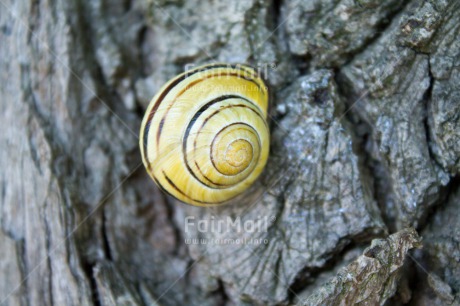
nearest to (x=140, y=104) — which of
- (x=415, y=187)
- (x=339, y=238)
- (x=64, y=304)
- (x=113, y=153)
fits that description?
(x=113, y=153)

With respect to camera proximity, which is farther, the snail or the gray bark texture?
the snail

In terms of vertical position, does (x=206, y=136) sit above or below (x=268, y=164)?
above

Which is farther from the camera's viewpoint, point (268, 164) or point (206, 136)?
point (268, 164)

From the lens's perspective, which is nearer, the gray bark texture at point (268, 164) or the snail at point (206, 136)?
the gray bark texture at point (268, 164)

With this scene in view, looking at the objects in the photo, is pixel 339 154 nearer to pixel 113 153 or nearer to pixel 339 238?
pixel 339 238
